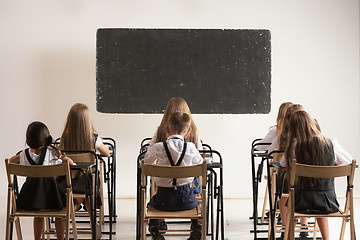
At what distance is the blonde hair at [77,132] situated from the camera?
184 inches

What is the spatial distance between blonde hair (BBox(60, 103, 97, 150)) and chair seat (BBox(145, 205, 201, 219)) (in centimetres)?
105

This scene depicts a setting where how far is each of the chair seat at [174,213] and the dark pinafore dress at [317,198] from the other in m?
0.71

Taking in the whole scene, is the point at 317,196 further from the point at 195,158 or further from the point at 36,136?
the point at 36,136

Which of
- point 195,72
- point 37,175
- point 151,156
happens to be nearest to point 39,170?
point 37,175

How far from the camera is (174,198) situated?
3.92 m

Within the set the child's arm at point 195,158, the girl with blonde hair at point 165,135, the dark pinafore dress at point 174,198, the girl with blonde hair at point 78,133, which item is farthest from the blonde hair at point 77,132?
the child's arm at point 195,158

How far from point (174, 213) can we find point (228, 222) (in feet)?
6.28

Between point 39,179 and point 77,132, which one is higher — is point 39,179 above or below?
below

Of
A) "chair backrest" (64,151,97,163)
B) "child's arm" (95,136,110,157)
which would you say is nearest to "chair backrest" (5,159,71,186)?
"chair backrest" (64,151,97,163)

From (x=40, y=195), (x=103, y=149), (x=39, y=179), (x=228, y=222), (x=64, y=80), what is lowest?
(x=228, y=222)

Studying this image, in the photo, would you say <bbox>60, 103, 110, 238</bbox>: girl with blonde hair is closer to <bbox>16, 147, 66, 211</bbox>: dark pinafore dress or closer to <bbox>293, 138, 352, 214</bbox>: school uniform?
<bbox>16, 147, 66, 211</bbox>: dark pinafore dress

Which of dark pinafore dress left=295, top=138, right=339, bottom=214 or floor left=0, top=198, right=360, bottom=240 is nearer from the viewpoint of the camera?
dark pinafore dress left=295, top=138, right=339, bottom=214

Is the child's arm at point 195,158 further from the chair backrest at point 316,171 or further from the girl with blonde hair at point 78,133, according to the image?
the girl with blonde hair at point 78,133

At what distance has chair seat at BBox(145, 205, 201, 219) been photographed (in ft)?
12.3
